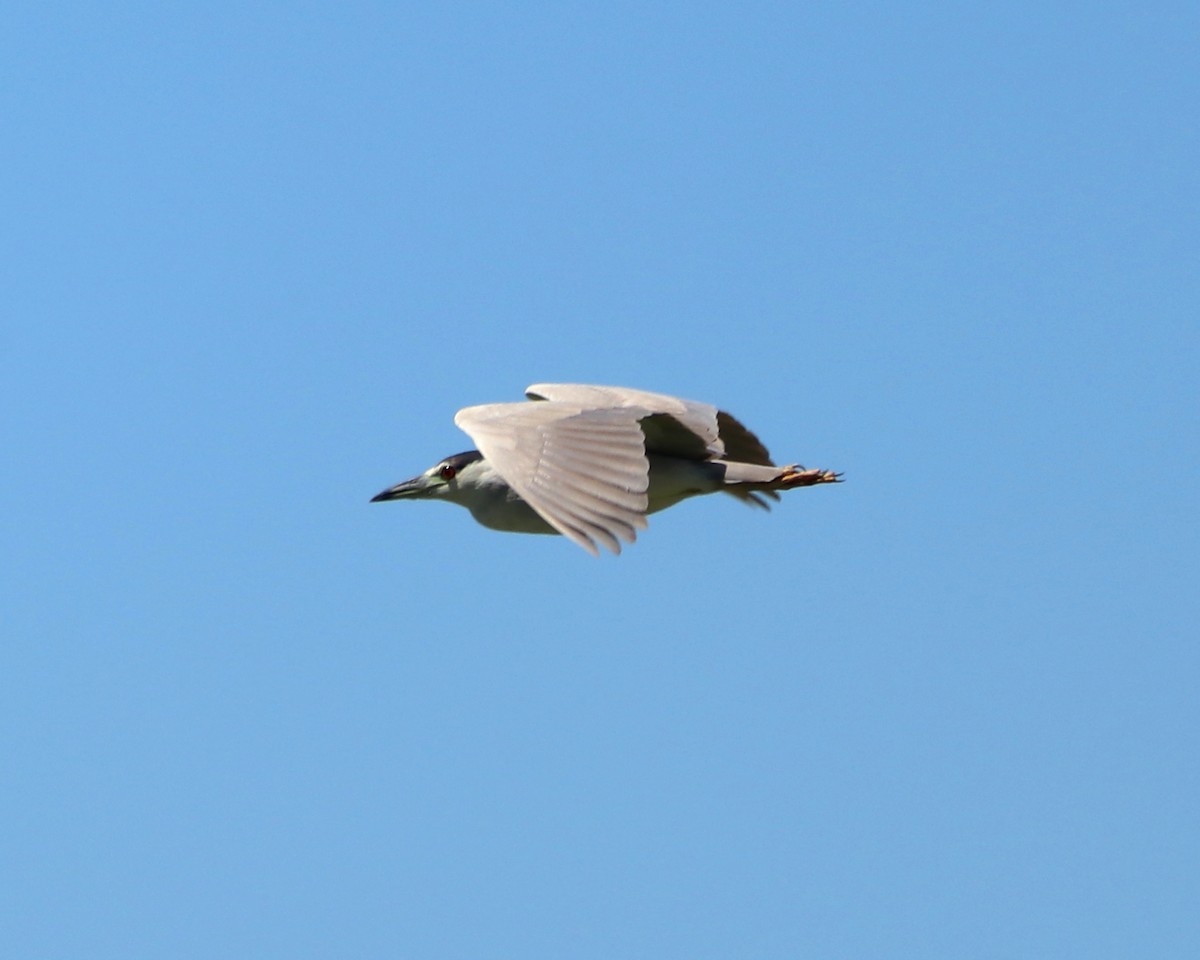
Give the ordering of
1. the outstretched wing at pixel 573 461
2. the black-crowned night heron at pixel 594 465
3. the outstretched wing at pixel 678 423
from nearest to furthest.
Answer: the outstretched wing at pixel 573 461 → the black-crowned night heron at pixel 594 465 → the outstretched wing at pixel 678 423

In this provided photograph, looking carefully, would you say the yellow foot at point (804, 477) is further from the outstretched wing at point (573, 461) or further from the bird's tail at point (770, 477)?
the outstretched wing at point (573, 461)

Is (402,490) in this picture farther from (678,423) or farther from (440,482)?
(678,423)

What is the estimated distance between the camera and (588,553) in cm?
1089

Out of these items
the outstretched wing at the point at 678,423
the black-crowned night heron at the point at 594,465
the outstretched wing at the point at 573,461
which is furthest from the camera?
the outstretched wing at the point at 678,423

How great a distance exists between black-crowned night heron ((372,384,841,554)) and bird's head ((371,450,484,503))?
10 mm

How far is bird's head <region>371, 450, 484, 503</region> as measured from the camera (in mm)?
14742

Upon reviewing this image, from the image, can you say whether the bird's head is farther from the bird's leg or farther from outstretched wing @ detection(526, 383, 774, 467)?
the bird's leg

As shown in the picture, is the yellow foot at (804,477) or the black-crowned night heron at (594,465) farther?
the yellow foot at (804,477)

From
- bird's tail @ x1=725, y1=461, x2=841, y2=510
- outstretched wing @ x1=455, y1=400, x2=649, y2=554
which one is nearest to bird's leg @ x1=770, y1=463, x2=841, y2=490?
bird's tail @ x1=725, y1=461, x2=841, y2=510

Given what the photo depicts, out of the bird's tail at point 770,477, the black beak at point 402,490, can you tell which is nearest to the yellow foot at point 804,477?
the bird's tail at point 770,477

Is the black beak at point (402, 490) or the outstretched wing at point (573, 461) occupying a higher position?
the black beak at point (402, 490)

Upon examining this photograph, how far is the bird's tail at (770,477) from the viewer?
1432 cm

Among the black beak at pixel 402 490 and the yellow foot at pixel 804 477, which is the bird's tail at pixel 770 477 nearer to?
the yellow foot at pixel 804 477

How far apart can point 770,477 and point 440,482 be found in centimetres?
242
